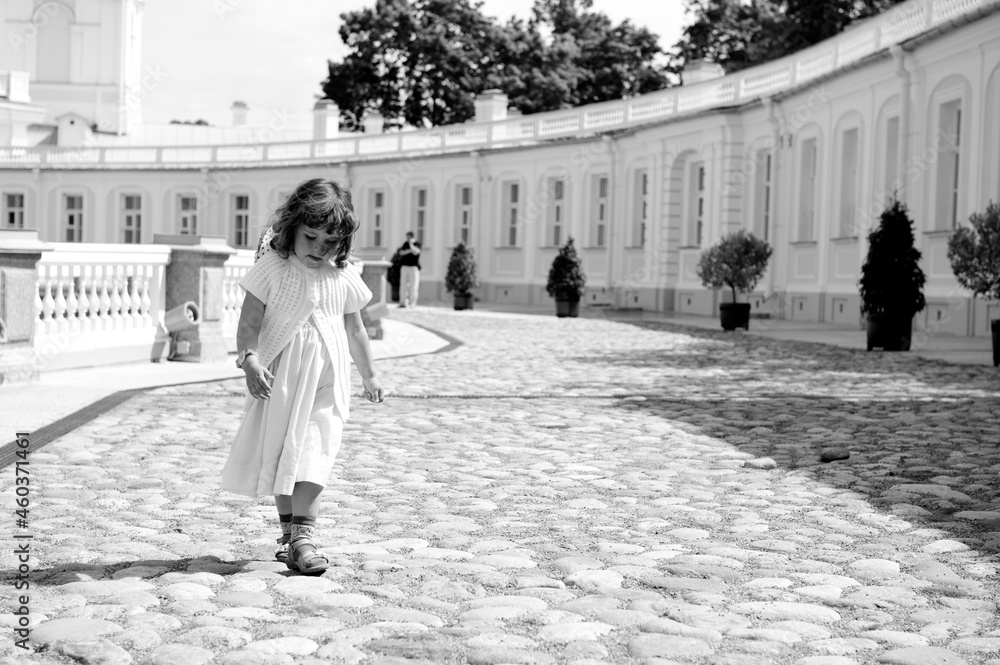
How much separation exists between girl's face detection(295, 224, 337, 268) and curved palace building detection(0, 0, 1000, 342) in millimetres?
7888

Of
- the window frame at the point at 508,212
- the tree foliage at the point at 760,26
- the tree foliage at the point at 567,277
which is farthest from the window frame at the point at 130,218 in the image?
the tree foliage at the point at 567,277

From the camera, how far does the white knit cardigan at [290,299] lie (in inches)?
187

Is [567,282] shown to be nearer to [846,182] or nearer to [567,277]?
[567,277]

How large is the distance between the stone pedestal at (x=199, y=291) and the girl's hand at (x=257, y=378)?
9.86m

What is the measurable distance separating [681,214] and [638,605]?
29.2 meters

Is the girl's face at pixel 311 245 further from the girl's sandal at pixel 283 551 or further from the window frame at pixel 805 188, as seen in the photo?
the window frame at pixel 805 188

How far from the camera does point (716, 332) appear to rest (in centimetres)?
2238

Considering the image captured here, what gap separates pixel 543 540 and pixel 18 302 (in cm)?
673

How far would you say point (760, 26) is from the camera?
47.9m

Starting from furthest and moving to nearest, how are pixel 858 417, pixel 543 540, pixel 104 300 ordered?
1. pixel 104 300
2. pixel 858 417
3. pixel 543 540

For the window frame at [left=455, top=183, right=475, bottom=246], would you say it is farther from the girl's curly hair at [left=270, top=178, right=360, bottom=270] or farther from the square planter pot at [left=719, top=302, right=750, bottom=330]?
the girl's curly hair at [left=270, top=178, right=360, bottom=270]

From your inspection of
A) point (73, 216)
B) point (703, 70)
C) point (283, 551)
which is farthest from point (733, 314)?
point (73, 216)

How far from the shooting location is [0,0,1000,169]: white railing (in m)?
24.4

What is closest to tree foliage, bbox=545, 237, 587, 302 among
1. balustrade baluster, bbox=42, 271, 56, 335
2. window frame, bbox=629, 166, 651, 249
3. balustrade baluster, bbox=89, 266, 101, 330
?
window frame, bbox=629, 166, 651, 249
